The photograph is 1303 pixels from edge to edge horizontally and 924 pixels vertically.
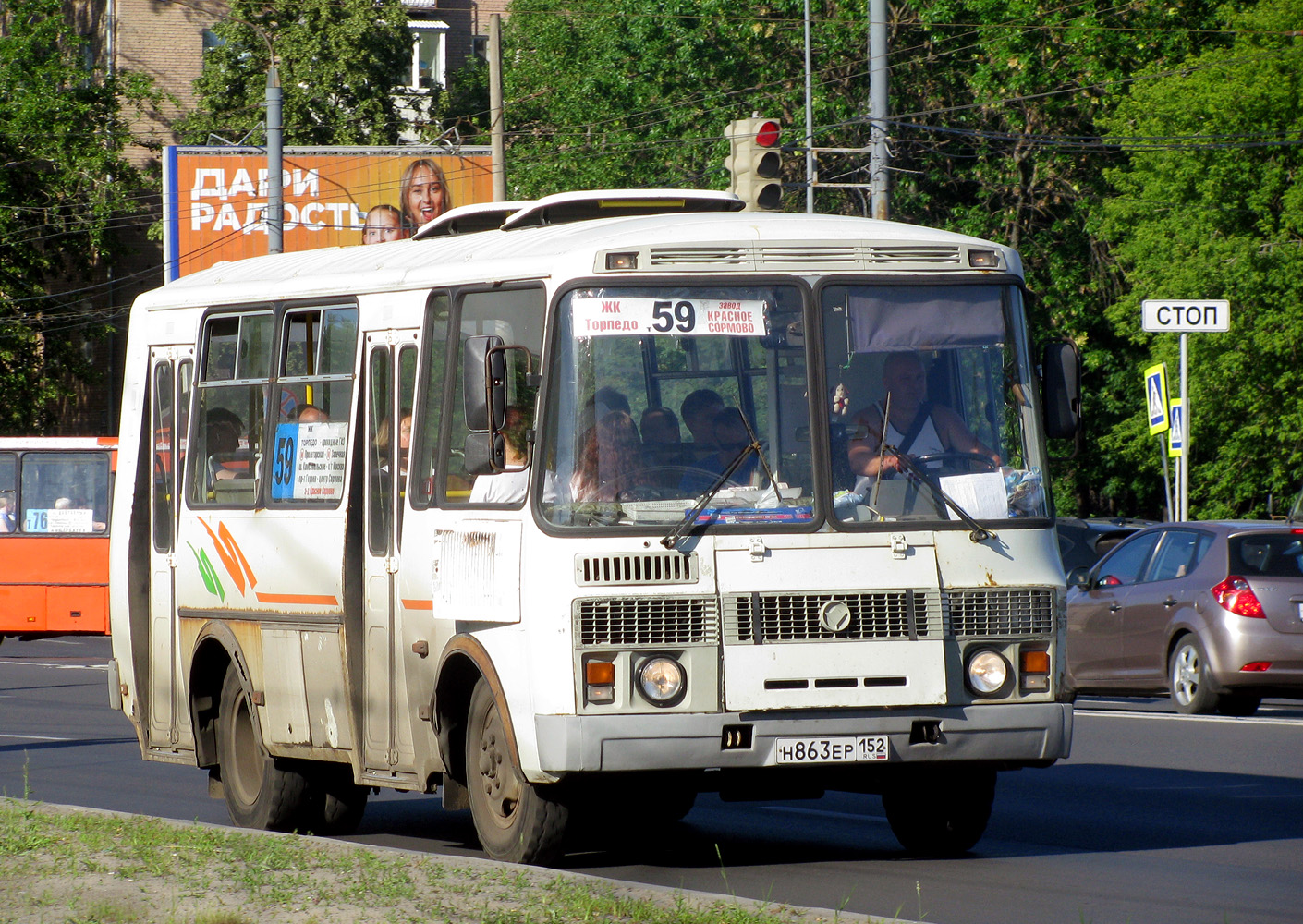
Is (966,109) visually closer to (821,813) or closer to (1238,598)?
(1238,598)

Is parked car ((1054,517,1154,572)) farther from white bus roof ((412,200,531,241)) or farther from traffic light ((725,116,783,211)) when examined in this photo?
white bus roof ((412,200,531,241))

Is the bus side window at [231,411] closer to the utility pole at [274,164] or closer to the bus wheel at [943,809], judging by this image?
the bus wheel at [943,809]

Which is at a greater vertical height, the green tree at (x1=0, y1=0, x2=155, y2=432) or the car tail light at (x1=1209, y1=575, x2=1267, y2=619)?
the green tree at (x1=0, y1=0, x2=155, y2=432)

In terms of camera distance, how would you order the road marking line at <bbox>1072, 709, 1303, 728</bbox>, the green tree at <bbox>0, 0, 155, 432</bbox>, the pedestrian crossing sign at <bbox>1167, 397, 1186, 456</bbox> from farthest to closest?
1. the green tree at <bbox>0, 0, 155, 432</bbox>
2. the pedestrian crossing sign at <bbox>1167, 397, 1186, 456</bbox>
3. the road marking line at <bbox>1072, 709, 1303, 728</bbox>

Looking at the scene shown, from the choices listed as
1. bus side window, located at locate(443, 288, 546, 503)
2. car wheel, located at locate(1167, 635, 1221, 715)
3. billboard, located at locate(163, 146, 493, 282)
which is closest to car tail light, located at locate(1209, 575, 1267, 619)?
car wheel, located at locate(1167, 635, 1221, 715)

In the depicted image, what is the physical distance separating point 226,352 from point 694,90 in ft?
117

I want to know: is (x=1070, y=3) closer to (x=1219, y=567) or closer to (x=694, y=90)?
(x=694, y=90)

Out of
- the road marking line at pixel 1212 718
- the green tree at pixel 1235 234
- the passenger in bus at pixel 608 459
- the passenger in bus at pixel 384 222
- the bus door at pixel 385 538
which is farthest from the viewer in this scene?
the passenger in bus at pixel 384 222

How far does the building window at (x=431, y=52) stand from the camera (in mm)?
57625

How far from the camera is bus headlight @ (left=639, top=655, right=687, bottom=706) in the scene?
8.12 meters

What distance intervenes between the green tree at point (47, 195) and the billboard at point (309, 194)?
7337 millimetres

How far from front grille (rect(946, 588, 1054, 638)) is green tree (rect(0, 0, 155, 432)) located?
41.9m

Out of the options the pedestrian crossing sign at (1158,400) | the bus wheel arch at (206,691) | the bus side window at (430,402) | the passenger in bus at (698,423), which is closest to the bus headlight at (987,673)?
the passenger in bus at (698,423)

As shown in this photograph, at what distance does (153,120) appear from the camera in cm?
5453
